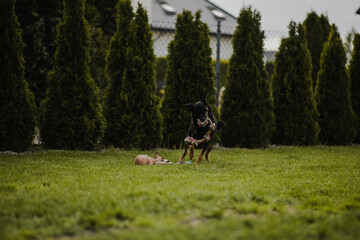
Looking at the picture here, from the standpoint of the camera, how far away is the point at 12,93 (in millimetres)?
7305

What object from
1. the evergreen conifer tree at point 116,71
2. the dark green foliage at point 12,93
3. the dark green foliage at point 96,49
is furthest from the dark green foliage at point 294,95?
the dark green foliage at point 12,93

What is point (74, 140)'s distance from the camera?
786cm

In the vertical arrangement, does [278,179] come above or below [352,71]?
below

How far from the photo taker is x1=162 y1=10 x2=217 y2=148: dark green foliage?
9094 mm

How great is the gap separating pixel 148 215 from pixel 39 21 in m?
8.55

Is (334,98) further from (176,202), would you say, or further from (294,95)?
(176,202)

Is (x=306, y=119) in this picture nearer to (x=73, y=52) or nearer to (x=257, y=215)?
(x=73, y=52)

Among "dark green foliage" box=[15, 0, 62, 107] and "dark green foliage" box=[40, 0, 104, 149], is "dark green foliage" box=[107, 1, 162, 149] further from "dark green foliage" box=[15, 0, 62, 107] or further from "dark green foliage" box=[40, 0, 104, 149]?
"dark green foliage" box=[15, 0, 62, 107]

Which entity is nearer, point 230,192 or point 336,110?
point 230,192

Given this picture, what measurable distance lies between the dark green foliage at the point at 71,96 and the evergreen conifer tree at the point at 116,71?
45cm

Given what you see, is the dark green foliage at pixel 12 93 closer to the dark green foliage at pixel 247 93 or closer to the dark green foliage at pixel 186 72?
the dark green foliage at pixel 186 72

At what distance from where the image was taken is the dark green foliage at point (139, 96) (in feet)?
27.4

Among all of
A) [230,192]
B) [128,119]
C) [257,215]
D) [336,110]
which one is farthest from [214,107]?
[257,215]

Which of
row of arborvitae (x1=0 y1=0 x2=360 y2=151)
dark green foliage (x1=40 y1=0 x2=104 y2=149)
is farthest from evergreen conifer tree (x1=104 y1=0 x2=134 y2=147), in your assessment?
dark green foliage (x1=40 y1=0 x2=104 y2=149)
